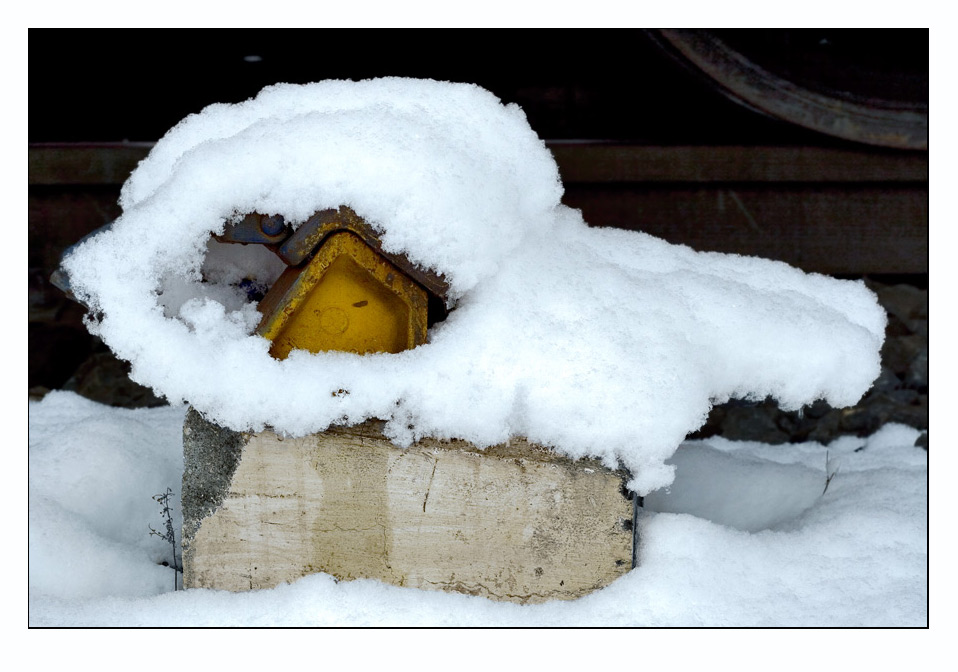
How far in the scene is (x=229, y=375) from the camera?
4.77 feet

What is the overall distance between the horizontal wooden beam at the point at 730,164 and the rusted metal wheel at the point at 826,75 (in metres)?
0.11

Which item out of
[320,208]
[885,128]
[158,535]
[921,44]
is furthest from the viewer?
[921,44]

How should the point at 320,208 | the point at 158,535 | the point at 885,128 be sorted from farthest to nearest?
the point at 885,128, the point at 158,535, the point at 320,208

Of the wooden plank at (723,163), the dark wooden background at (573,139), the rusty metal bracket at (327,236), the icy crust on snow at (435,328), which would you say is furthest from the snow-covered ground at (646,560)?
the wooden plank at (723,163)

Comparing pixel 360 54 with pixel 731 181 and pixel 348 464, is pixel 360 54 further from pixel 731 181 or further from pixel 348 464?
pixel 348 464

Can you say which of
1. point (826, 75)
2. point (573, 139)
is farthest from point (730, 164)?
point (573, 139)

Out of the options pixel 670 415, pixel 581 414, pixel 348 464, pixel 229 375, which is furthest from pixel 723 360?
pixel 229 375

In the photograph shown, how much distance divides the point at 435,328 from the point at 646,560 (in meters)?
0.55

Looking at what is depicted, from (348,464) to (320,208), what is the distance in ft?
1.42

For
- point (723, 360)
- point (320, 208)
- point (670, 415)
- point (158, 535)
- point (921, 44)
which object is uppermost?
point (921, 44)

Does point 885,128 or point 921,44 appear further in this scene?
point 921,44

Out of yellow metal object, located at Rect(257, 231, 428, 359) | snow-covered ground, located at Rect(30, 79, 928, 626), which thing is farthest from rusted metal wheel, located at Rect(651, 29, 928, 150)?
yellow metal object, located at Rect(257, 231, 428, 359)

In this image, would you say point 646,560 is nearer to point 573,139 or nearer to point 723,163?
point 723,163

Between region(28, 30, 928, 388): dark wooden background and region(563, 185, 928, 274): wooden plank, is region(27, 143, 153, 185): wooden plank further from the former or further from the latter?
region(563, 185, 928, 274): wooden plank
